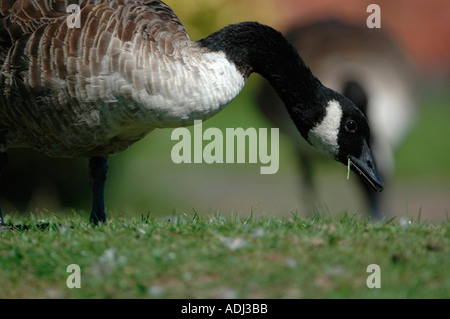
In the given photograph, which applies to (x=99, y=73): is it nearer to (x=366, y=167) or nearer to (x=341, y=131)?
(x=341, y=131)

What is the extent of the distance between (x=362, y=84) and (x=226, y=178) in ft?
15.4

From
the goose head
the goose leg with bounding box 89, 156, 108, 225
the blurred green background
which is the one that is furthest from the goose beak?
the goose leg with bounding box 89, 156, 108, 225

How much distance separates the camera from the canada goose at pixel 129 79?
498cm

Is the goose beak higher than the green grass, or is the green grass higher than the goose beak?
the goose beak

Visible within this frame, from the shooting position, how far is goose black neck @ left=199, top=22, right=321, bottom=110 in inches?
216

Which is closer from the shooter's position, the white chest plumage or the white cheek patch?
the white chest plumage

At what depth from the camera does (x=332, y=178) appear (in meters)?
13.4

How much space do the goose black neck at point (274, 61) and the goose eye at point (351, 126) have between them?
0.37 m

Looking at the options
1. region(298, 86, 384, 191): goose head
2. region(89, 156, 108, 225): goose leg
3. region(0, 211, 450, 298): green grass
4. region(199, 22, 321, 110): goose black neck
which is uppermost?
region(199, 22, 321, 110): goose black neck

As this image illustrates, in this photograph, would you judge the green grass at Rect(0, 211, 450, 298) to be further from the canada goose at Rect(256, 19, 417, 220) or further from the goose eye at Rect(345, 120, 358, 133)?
the canada goose at Rect(256, 19, 417, 220)

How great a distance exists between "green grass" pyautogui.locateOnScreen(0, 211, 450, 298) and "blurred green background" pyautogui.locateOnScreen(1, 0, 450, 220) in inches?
51.5

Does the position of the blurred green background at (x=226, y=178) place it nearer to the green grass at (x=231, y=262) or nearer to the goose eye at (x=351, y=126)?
the goose eye at (x=351, y=126)

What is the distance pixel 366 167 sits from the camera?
18.6ft
